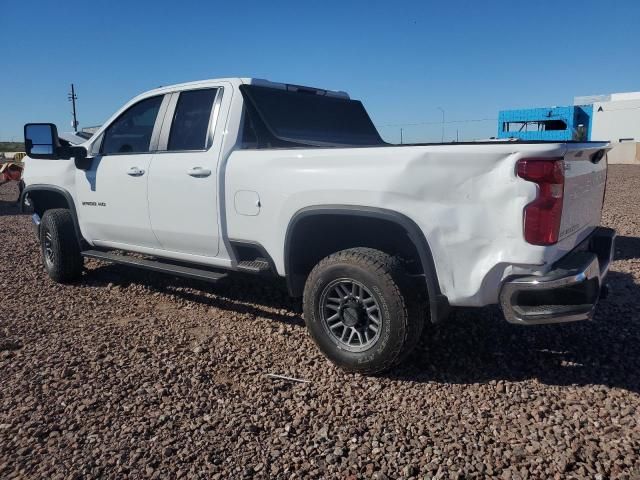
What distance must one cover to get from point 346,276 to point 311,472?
130 centimetres

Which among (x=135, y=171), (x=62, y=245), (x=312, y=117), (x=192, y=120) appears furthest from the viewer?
(x=62, y=245)

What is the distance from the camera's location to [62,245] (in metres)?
5.70

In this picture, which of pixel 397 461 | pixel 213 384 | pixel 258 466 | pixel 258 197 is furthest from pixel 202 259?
pixel 397 461

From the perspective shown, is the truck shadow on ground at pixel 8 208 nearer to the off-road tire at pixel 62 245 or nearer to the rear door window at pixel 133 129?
the off-road tire at pixel 62 245

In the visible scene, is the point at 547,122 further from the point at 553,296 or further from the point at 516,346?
the point at 553,296

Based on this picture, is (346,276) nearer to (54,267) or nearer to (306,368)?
(306,368)

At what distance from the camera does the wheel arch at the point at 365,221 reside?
3189 mm

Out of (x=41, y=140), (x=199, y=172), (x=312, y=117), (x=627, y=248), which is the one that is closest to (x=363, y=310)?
(x=199, y=172)

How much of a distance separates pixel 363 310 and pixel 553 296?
1.18 metres

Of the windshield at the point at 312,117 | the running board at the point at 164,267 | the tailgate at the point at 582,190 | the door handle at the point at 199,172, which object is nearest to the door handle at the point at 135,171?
Answer: the door handle at the point at 199,172

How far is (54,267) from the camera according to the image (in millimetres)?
5832

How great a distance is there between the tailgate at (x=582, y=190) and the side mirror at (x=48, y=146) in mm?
4321

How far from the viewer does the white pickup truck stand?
294 centimetres

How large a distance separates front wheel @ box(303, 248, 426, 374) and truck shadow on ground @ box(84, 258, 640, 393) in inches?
11.3
